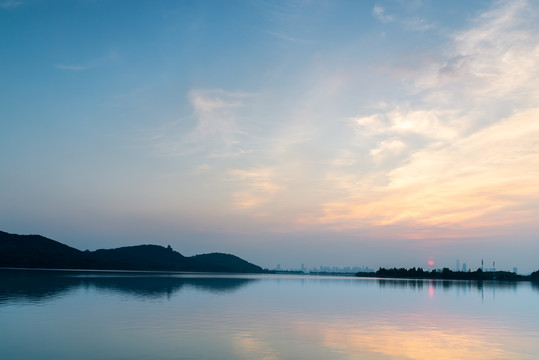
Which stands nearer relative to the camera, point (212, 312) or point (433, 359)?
point (433, 359)

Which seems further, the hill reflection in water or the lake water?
the hill reflection in water

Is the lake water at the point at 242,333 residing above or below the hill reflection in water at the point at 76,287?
above

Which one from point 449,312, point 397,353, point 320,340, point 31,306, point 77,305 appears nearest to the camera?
point 397,353

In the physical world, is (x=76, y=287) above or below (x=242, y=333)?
below

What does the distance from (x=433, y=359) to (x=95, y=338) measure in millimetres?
23371

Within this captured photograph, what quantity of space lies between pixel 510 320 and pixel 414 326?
17.1 m

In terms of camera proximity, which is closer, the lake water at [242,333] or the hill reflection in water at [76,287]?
the lake water at [242,333]

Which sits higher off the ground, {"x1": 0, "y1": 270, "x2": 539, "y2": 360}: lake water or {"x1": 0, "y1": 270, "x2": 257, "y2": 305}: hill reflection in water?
{"x1": 0, "y1": 270, "x2": 539, "y2": 360}: lake water

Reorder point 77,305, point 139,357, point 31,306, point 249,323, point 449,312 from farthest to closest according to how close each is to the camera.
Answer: point 449,312
point 77,305
point 31,306
point 249,323
point 139,357

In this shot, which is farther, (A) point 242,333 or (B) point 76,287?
(B) point 76,287

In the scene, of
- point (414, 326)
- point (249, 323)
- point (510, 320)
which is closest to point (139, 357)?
point (249, 323)

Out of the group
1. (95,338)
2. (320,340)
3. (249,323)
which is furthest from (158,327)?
(320,340)

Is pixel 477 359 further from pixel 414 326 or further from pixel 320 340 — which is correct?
pixel 414 326

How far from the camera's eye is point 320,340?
101 ft
